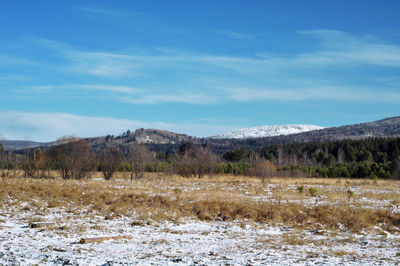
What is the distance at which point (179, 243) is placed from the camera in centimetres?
1192

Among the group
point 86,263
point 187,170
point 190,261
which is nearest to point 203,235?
point 190,261

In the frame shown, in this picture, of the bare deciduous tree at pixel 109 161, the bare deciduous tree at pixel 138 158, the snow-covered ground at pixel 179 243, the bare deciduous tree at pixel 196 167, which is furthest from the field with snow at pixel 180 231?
the bare deciduous tree at pixel 196 167

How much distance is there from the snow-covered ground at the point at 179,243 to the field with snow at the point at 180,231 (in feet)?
0.08

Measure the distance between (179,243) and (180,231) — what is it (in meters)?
2.09

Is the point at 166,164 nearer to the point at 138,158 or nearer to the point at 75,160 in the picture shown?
the point at 138,158

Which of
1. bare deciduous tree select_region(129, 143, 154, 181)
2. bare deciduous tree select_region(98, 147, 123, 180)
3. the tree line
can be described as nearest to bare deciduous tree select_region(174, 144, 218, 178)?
the tree line

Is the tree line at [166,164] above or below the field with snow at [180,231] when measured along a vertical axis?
above

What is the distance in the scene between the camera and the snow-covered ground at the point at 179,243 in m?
9.45

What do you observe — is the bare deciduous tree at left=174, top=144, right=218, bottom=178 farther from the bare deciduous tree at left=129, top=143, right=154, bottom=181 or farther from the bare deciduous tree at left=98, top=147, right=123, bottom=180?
the bare deciduous tree at left=98, top=147, right=123, bottom=180

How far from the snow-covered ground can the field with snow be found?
0.02 metres

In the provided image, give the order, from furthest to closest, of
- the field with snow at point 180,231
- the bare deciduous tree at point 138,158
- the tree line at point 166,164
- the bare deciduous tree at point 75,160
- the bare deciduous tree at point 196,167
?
the bare deciduous tree at point 196,167 < the bare deciduous tree at point 138,158 < the tree line at point 166,164 < the bare deciduous tree at point 75,160 < the field with snow at point 180,231

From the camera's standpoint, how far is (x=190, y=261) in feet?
30.5

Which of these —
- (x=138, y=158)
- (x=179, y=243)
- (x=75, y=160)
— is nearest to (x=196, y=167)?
(x=138, y=158)

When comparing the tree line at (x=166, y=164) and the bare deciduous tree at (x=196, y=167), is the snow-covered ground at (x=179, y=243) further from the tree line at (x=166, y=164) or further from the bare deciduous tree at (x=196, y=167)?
the bare deciduous tree at (x=196, y=167)
